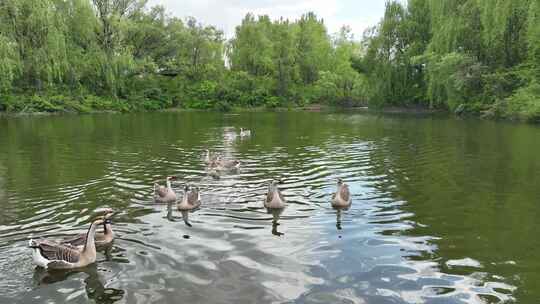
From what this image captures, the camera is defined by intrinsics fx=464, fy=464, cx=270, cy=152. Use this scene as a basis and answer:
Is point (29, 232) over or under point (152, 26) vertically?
under

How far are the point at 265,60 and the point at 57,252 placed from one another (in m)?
70.0

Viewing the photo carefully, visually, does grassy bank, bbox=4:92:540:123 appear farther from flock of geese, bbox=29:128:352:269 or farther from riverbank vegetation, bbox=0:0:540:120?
flock of geese, bbox=29:128:352:269

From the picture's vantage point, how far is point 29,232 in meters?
9.50

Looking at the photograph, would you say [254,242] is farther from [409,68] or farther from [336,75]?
[336,75]

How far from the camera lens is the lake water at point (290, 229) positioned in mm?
7020

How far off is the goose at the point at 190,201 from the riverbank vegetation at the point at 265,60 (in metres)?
29.3

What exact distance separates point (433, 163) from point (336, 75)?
59.9 metres

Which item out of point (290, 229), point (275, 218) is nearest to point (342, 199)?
point (275, 218)

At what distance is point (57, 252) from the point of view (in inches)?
303

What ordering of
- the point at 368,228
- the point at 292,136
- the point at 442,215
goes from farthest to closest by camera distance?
the point at 292,136, the point at 442,215, the point at 368,228

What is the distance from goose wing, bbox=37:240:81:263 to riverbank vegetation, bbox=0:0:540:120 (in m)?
33.1

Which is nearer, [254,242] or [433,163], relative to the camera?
[254,242]

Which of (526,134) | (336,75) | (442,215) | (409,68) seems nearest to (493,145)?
(526,134)

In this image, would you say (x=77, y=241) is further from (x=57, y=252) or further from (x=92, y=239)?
(x=57, y=252)
